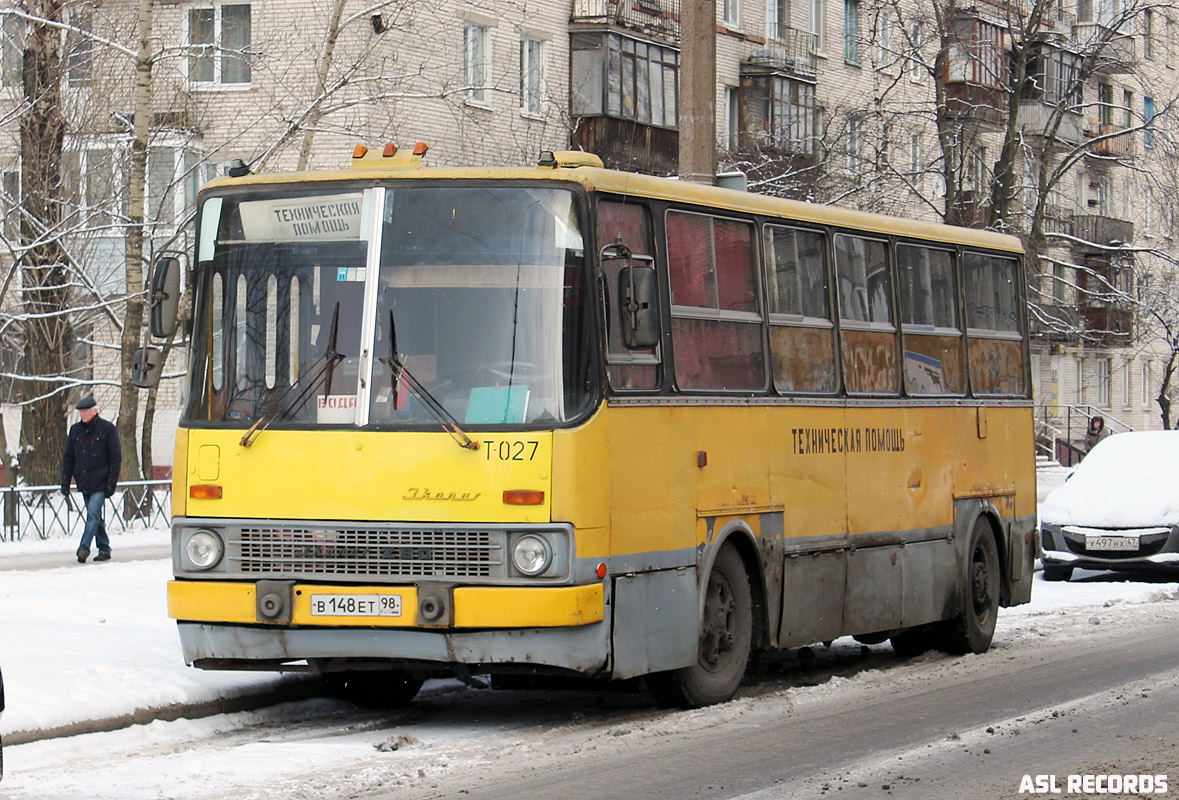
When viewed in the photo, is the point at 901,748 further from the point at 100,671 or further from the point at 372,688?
the point at 100,671

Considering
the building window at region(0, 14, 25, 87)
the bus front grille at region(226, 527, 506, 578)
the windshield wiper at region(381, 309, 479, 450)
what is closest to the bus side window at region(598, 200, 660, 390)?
the windshield wiper at region(381, 309, 479, 450)

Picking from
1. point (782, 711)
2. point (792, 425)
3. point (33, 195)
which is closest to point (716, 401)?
point (792, 425)

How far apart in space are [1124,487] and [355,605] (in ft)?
45.6

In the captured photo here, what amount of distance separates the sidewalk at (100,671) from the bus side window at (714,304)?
9.55 feet

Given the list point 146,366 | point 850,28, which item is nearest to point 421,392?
point 146,366

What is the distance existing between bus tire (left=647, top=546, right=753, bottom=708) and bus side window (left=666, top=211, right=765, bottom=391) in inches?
41.1

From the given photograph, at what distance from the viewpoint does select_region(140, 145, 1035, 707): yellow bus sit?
9.28 metres

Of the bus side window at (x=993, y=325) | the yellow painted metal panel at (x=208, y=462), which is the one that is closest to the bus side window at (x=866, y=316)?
the bus side window at (x=993, y=325)

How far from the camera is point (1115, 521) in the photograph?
20359 mm

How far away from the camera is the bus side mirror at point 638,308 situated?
954 cm

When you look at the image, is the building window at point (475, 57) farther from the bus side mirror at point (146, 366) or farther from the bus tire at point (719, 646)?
the bus side mirror at point (146, 366)

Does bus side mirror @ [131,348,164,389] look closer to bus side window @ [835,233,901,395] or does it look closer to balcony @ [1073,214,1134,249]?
bus side window @ [835,233,901,395]

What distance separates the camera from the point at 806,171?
34469 millimetres

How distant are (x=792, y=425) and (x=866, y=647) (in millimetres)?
3647
